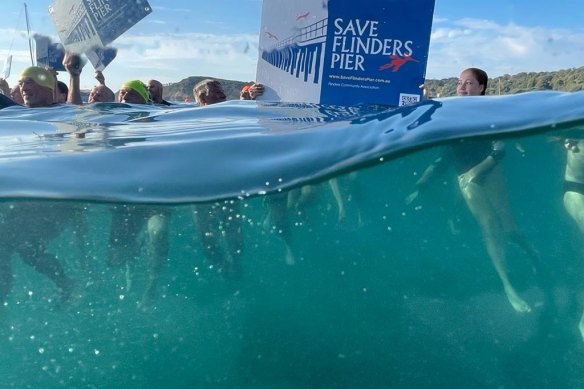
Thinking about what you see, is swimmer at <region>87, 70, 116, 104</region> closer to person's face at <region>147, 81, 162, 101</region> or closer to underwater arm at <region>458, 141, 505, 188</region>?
person's face at <region>147, 81, 162, 101</region>

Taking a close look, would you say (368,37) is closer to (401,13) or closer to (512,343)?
(401,13)

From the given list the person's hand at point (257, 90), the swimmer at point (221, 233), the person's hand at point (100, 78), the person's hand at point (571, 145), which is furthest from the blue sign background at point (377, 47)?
the person's hand at point (100, 78)

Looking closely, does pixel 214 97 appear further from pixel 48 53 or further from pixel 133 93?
pixel 48 53

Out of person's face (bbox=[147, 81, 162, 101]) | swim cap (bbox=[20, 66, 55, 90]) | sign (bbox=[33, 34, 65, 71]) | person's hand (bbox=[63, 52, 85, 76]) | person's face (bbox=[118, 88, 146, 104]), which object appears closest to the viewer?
swim cap (bbox=[20, 66, 55, 90])

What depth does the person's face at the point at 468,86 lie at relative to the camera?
5.15 meters

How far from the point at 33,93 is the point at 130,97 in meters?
0.89

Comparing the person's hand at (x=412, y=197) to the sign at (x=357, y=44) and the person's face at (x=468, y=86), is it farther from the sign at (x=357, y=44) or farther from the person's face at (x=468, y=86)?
the person's face at (x=468, y=86)

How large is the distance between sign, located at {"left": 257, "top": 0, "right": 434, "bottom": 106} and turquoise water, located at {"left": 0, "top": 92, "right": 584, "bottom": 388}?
0.26 metres

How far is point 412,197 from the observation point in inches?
172

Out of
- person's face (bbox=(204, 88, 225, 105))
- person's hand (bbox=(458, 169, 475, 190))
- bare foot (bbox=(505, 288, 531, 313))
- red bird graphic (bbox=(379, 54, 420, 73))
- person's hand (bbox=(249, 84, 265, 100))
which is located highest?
red bird graphic (bbox=(379, 54, 420, 73))

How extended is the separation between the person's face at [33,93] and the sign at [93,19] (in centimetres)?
58

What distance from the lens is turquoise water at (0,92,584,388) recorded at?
12.3 feet

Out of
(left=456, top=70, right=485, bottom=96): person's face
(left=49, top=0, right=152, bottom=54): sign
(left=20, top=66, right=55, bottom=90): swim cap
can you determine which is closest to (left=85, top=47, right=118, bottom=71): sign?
(left=49, top=0, right=152, bottom=54): sign

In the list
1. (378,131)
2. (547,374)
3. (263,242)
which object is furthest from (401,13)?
(547,374)
